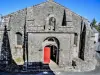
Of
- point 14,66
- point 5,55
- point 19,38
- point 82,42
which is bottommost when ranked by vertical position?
point 14,66

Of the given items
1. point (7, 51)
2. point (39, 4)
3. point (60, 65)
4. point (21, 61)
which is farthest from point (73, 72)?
point (39, 4)

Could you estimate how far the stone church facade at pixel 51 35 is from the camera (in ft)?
61.9

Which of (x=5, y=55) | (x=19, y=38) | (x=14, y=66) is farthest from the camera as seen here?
(x=19, y=38)

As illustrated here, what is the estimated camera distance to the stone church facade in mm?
18875

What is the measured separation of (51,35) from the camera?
18984mm

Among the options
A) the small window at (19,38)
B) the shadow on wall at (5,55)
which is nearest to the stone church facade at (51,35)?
the small window at (19,38)

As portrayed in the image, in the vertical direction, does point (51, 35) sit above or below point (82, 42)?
above

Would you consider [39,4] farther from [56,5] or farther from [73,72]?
[73,72]

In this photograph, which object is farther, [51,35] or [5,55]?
[5,55]

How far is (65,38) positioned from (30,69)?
667cm

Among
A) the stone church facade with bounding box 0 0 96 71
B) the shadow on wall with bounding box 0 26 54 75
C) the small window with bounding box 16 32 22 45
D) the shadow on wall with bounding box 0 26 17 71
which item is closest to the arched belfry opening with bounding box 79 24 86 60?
the stone church facade with bounding box 0 0 96 71

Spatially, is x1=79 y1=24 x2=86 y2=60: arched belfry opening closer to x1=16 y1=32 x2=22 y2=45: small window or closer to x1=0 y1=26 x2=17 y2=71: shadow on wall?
x1=16 y1=32 x2=22 y2=45: small window

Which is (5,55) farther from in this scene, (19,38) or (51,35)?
(51,35)

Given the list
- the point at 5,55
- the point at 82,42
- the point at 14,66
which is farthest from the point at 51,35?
the point at 5,55
